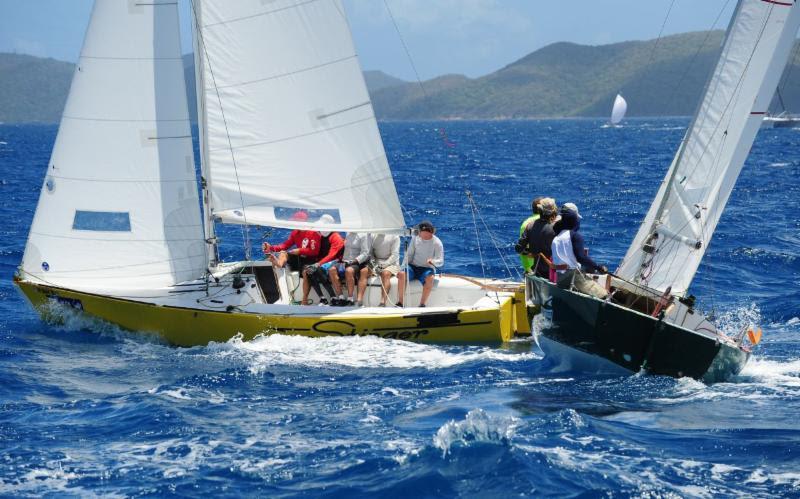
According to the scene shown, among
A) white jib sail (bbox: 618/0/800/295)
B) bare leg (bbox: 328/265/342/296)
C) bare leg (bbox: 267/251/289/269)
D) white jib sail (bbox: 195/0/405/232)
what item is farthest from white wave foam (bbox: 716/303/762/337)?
bare leg (bbox: 267/251/289/269)

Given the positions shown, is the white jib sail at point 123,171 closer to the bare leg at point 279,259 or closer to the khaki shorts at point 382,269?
the bare leg at point 279,259

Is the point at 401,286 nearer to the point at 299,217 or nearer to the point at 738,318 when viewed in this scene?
the point at 299,217

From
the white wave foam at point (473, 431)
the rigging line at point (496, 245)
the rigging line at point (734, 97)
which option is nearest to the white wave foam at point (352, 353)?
the rigging line at point (496, 245)

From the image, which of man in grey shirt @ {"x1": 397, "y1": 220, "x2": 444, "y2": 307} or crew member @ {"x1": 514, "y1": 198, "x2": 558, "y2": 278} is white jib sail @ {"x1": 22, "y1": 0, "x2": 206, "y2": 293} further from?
crew member @ {"x1": 514, "y1": 198, "x2": 558, "y2": 278}

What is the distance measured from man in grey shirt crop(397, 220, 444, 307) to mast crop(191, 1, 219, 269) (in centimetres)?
275

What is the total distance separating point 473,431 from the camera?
9.36 metres

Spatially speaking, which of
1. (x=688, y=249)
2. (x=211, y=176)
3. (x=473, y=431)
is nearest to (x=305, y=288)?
(x=211, y=176)

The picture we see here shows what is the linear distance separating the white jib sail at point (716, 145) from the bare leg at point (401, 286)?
313 cm

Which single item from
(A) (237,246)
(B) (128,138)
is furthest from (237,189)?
(A) (237,246)

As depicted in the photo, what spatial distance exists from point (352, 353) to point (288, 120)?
3429mm

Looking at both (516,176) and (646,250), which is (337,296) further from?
(516,176)

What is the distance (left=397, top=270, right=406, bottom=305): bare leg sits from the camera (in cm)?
1401

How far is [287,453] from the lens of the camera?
30.0 feet

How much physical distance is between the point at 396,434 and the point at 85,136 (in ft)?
23.1
